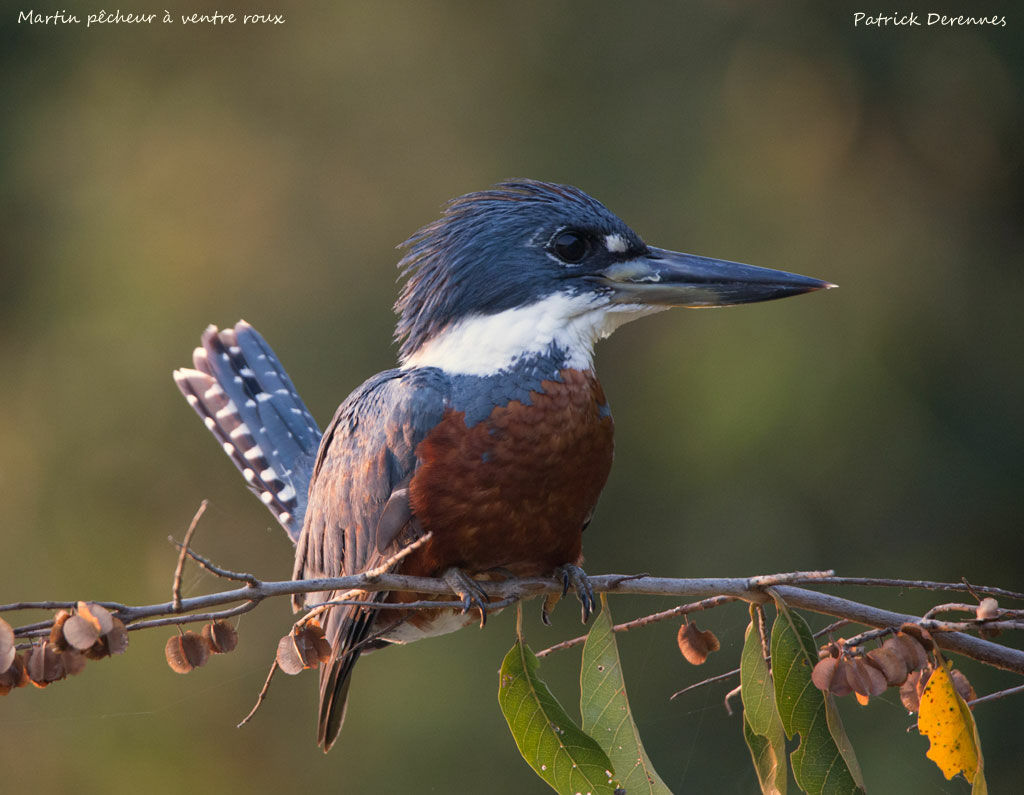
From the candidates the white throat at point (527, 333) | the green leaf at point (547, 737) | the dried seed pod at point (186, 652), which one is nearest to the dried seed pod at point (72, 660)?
the dried seed pod at point (186, 652)

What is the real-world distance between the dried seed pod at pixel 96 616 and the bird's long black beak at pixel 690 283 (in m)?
1.32

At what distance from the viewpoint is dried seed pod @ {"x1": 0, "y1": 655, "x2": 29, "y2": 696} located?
135 centimetres

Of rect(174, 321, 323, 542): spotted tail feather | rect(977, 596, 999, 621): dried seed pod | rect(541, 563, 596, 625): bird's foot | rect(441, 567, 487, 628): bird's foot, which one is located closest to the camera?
rect(977, 596, 999, 621): dried seed pod

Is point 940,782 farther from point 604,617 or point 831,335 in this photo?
point 604,617

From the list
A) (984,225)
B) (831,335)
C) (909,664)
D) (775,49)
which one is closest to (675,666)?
(831,335)

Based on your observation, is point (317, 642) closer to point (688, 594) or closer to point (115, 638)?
point (115, 638)

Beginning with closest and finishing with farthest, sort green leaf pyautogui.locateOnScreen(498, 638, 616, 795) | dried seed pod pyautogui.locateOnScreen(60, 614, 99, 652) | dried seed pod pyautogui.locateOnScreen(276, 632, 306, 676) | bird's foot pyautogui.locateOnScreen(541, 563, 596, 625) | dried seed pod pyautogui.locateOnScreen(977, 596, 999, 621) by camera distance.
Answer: dried seed pod pyautogui.locateOnScreen(60, 614, 99, 652) → dried seed pod pyautogui.locateOnScreen(977, 596, 999, 621) → dried seed pod pyautogui.locateOnScreen(276, 632, 306, 676) → green leaf pyautogui.locateOnScreen(498, 638, 616, 795) → bird's foot pyautogui.locateOnScreen(541, 563, 596, 625)

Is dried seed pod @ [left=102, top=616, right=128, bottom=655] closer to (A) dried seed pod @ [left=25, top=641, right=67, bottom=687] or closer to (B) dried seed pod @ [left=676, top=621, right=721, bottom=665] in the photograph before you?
(A) dried seed pod @ [left=25, top=641, right=67, bottom=687]

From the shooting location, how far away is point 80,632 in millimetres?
1291

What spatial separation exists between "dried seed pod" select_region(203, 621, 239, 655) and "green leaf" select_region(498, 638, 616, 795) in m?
0.47

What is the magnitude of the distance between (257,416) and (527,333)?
122cm

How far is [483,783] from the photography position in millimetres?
4602

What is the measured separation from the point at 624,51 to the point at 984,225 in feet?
5.66

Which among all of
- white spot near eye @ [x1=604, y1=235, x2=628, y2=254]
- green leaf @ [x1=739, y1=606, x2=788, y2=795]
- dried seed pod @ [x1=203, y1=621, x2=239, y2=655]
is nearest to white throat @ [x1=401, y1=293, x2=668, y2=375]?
white spot near eye @ [x1=604, y1=235, x2=628, y2=254]
